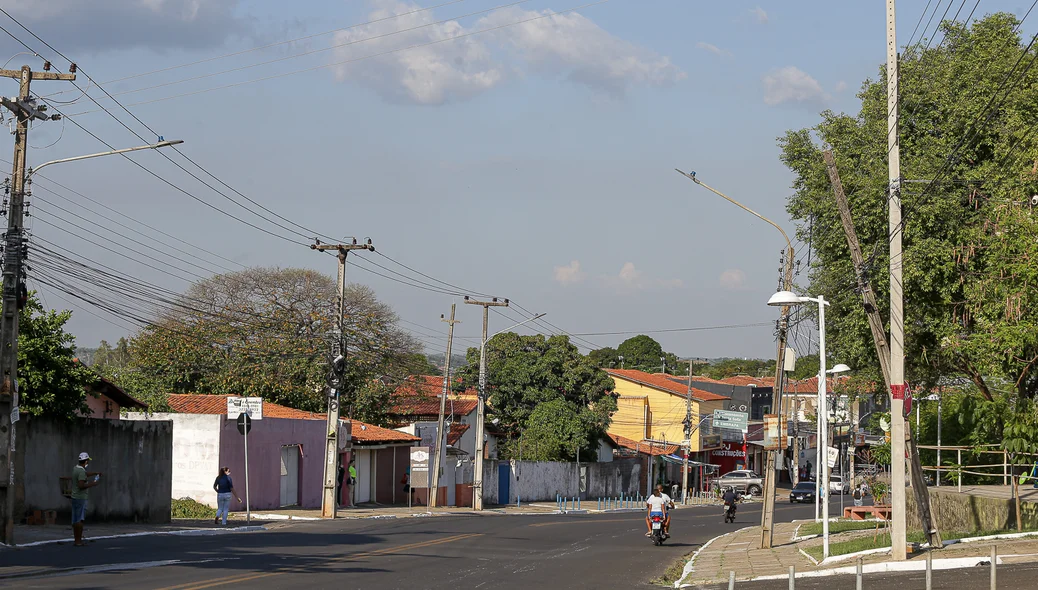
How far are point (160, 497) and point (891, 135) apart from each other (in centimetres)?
2084

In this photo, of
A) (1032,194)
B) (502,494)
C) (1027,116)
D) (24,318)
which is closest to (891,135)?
(1032,194)

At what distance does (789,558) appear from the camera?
22.2m

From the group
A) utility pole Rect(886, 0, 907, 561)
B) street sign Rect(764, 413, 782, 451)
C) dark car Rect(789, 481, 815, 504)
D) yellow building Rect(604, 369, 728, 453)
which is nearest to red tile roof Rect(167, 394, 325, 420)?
street sign Rect(764, 413, 782, 451)

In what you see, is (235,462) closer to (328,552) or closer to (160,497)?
(160,497)

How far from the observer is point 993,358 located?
23.5 m

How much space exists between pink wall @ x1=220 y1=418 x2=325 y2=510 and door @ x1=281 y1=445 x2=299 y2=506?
248 millimetres

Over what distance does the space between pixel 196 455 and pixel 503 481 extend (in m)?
25.0

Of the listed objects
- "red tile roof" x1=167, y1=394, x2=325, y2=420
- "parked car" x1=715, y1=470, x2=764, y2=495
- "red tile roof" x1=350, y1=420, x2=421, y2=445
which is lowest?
"parked car" x1=715, y1=470, x2=764, y2=495

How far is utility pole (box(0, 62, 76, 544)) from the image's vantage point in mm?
20328

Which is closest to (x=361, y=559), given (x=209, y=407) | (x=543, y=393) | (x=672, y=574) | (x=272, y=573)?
(x=272, y=573)

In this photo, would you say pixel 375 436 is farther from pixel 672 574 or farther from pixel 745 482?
pixel 745 482

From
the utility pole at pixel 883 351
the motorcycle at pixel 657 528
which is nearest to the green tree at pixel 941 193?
the utility pole at pixel 883 351

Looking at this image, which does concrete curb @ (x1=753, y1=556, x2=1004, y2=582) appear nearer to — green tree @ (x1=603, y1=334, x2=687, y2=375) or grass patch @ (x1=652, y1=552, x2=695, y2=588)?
grass patch @ (x1=652, y1=552, x2=695, y2=588)

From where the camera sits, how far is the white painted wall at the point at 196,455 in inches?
1378
